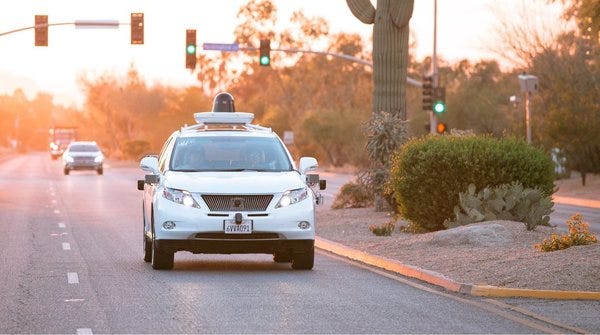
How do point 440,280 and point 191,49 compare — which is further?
point 191,49

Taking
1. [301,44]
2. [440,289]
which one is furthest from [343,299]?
[301,44]

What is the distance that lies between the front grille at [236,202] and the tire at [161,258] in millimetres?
873

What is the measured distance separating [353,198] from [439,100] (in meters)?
16.9

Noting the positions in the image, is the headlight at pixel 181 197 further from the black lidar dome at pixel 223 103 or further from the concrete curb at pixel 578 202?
the concrete curb at pixel 578 202

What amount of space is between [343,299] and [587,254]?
12.3 feet

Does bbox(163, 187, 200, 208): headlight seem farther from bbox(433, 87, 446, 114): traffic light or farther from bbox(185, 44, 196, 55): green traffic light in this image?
bbox(185, 44, 196, 55): green traffic light

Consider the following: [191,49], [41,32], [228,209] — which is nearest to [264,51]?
[191,49]

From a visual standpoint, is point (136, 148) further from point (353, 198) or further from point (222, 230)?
point (222, 230)

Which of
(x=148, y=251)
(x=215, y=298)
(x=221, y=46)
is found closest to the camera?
(x=215, y=298)

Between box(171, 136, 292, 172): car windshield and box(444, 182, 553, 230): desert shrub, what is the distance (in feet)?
14.3

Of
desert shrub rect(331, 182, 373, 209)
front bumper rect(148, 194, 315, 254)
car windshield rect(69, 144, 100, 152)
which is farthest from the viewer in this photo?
car windshield rect(69, 144, 100, 152)

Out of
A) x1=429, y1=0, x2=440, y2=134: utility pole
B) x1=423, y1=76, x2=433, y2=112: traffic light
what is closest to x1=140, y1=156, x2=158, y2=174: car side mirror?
x1=429, y1=0, x2=440, y2=134: utility pole

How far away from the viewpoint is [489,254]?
62.7 feet

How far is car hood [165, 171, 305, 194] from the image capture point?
18.2 metres
